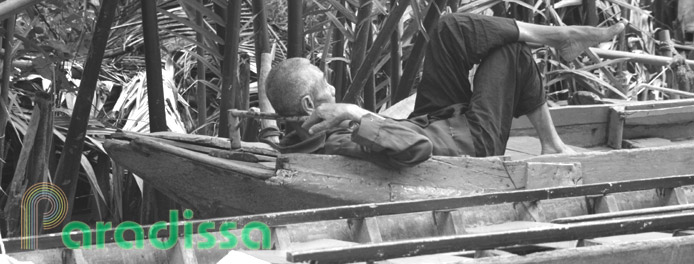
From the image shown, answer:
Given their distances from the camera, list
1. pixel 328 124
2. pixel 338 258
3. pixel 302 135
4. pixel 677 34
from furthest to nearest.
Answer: pixel 677 34, pixel 302 135, pixel 328 124, pixel 338 258

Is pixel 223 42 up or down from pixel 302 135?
up

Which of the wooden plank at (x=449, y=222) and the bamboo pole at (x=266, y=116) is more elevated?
the bamboo pole at (x=266, y=116)

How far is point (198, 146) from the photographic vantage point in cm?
399

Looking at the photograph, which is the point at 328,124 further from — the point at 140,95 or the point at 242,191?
the point at 140,95

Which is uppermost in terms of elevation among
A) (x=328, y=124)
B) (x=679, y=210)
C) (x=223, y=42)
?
(x=223, y=42)

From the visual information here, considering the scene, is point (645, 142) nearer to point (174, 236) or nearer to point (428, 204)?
point (428, 204)

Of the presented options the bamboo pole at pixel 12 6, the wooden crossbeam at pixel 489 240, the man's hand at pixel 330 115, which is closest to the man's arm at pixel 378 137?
the man's hand at pixel 330 115

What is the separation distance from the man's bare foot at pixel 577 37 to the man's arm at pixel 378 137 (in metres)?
0.94

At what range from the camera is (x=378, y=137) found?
3639 millimetres

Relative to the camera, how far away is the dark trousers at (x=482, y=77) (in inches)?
166

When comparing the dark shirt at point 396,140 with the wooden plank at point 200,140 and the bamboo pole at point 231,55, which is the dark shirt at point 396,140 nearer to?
the wooden plank at point 200,140

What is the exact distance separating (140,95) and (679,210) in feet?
9.10

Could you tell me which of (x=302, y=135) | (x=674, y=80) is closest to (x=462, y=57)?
(x=302, y=135)

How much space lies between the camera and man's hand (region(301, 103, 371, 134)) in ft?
12.3
